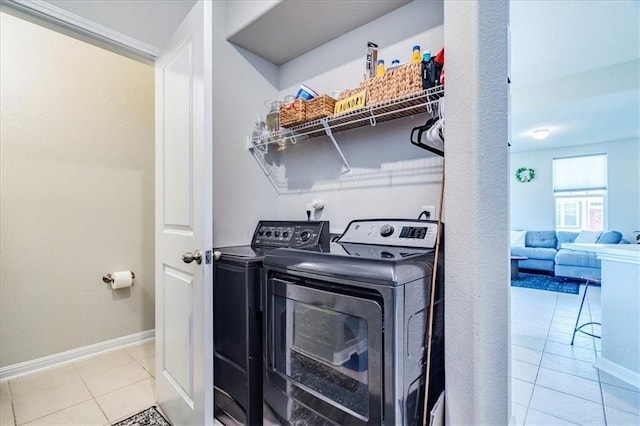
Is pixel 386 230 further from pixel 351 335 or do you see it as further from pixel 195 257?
pixel 195 257

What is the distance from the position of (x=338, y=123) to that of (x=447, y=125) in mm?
767

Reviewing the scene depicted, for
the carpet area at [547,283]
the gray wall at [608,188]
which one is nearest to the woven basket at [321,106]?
the gray wall at [608,188]

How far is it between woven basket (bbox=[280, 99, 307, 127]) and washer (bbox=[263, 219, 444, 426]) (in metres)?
0.85

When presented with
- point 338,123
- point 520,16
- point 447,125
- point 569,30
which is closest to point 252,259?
point 338,123

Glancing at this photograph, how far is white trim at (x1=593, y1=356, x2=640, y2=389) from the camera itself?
2061mm

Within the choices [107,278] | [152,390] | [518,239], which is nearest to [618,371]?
[152,390]

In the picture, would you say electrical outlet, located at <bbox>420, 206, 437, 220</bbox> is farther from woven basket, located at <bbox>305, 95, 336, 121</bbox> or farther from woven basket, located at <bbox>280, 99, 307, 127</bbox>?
woven basket, located at <bbox>280, 99, 307, 127</bbox>

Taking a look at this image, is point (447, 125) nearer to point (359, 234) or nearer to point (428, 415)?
point (359, 234)

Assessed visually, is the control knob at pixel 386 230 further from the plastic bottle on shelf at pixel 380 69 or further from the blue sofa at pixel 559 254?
the blue sofa at pixel 559 254

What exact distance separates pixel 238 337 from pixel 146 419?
81 cm

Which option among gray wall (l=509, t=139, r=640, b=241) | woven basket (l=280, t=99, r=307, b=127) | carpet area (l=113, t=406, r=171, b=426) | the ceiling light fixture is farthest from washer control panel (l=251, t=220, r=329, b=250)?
the ceiling light fixture

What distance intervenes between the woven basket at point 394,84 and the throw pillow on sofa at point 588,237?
6.11 metres

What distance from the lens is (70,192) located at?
236 centimetres

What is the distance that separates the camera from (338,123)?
1.72 meters
